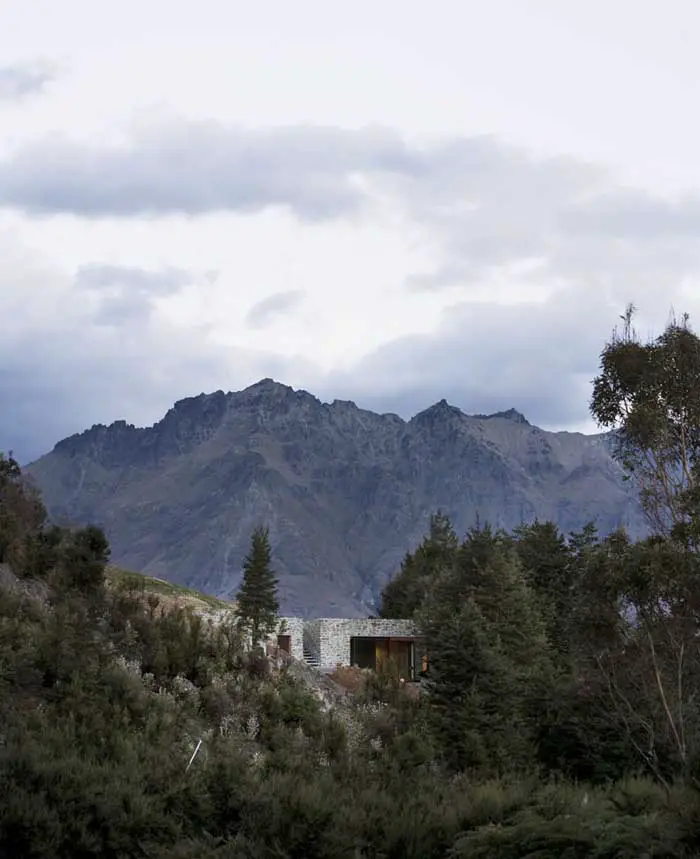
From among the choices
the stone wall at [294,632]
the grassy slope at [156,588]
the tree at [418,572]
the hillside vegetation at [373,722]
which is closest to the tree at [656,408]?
the hillside vegetation at [373,722]

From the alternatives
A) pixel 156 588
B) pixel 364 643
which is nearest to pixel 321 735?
pixel 364 643

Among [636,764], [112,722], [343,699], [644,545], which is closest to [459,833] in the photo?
[112,722]

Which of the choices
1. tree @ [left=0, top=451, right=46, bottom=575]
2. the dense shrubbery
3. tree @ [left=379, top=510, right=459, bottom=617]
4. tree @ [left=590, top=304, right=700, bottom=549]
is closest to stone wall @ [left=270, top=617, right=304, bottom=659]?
tree @ [left=379, top=510, right=459, bottom=617]

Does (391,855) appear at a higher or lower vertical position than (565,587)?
lower

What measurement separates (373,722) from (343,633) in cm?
2568

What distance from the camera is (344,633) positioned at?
50.9m

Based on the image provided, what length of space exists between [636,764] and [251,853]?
1387 cm

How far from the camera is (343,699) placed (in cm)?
2767

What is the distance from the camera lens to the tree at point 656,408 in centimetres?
2556

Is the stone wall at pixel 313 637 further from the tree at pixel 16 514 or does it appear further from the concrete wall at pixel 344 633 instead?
the tree at pixel 16 514

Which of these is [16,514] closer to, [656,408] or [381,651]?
[656,408]

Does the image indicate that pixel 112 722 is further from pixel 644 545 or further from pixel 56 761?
pixel 644 545

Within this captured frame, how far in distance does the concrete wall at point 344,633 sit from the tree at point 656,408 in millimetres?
24752

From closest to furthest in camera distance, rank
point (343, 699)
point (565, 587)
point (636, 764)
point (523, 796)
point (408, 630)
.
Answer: point (523, 796), point (636, 764), point (343, 699), point (565, 587), point (408, 630)
